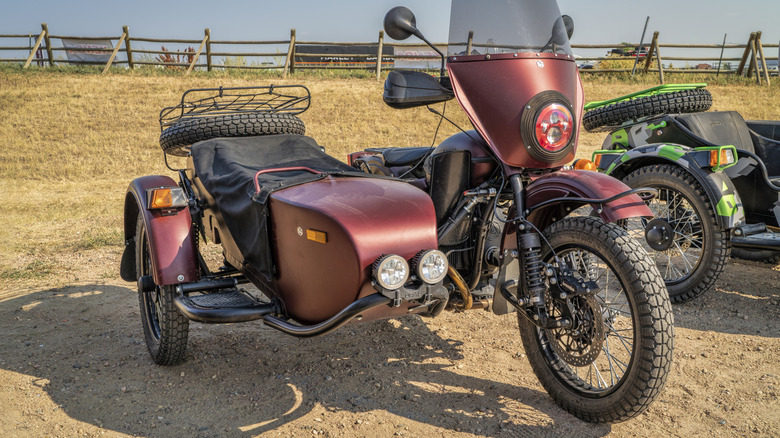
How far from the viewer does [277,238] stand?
3.10 m

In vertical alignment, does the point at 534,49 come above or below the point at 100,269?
above

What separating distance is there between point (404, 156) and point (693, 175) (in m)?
2.28

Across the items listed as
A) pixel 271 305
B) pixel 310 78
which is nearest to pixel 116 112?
pixel 310 78

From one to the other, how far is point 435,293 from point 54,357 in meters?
2.58

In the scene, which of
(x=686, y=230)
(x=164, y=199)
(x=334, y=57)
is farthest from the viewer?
(x=334, y=57)

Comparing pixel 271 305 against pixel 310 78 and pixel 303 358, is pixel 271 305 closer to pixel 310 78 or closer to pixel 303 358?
pixel 303 358

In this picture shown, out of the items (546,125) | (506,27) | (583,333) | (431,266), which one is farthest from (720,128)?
(431,266)

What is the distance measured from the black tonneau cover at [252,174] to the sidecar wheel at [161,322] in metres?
0.51

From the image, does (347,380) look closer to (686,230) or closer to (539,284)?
(539,284)

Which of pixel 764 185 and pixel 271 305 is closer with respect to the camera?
pixel 271 305

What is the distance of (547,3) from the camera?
3445mm

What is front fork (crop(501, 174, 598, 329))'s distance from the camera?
2842 mm

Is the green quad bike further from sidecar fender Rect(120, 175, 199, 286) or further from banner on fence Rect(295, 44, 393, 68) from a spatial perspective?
banner on fence Rect(295, 44, 393, 68)

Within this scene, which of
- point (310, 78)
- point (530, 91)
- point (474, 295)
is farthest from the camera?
point (310, 78)
